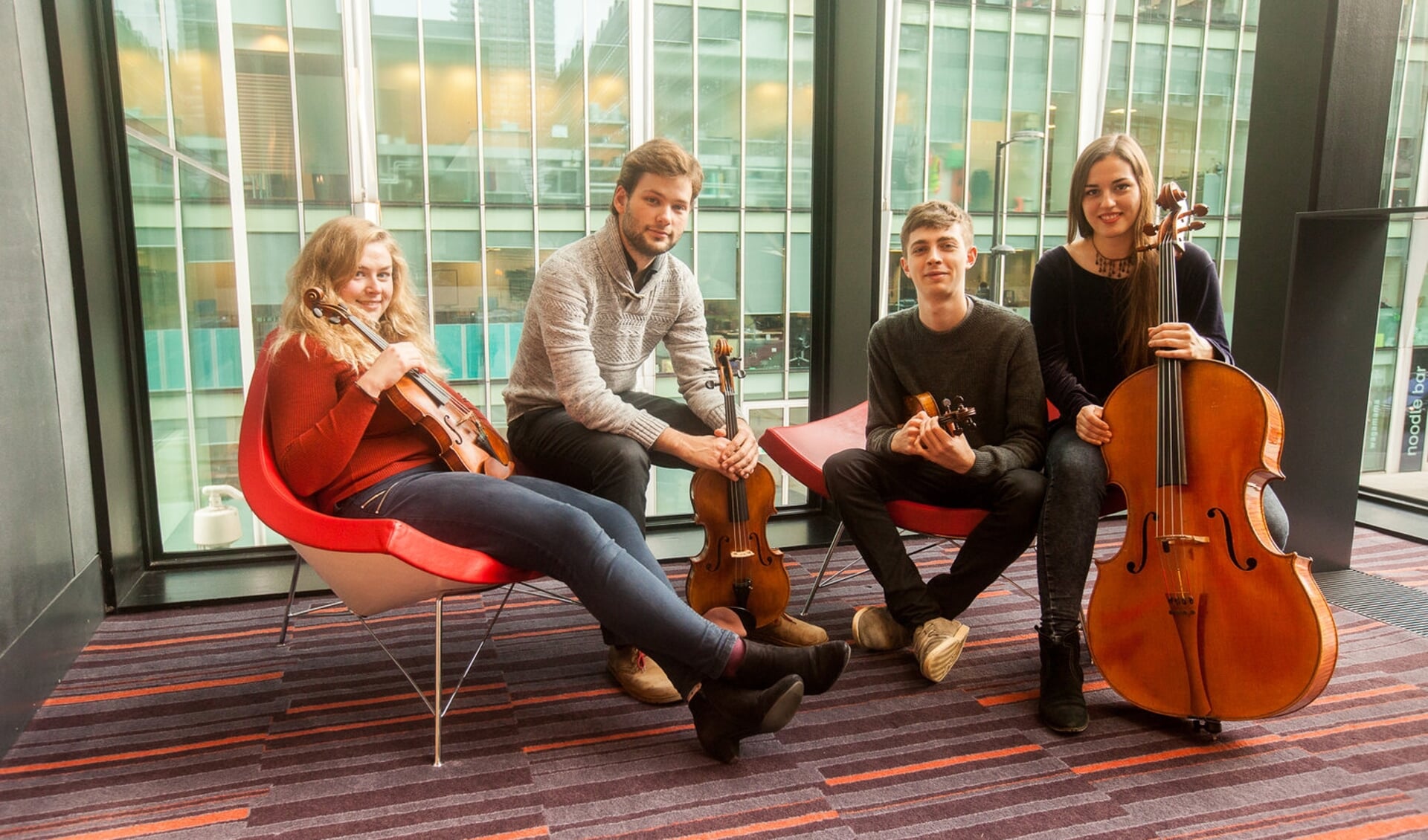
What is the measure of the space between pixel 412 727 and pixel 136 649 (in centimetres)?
98

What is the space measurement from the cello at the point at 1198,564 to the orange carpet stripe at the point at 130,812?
173 cm

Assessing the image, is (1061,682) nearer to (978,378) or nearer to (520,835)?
(978,378)

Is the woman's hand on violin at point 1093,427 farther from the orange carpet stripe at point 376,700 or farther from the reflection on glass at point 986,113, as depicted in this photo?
the reflection on glass at point 986,113

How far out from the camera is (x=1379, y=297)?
9.46ft

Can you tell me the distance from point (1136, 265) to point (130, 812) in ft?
7.83

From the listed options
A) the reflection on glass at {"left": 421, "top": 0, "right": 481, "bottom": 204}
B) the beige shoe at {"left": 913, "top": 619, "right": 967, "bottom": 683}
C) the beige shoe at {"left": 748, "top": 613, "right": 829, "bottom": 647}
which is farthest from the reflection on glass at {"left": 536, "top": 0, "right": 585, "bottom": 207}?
the beige shoe at {"left": 913, "top": 619, "right": 967, "bottom": 683}

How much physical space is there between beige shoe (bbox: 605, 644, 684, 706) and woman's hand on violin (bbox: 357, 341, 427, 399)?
2.72ft

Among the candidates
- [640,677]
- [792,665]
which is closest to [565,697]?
[640,677]

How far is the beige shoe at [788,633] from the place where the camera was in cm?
240

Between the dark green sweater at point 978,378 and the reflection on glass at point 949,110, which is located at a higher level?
the reflection on glass at point 949,110

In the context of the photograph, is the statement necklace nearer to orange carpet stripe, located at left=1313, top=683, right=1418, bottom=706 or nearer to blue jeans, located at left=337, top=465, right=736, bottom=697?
orange carpet stripe, located at left=1313, top=683, right=1418, bottom=706

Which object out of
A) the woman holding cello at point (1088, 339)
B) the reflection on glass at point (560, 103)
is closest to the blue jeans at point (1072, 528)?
the woman holding cello at point (1088, 339)

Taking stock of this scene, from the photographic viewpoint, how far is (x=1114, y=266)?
7.50 feet

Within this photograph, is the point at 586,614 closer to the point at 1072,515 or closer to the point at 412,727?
the point at 412,727
